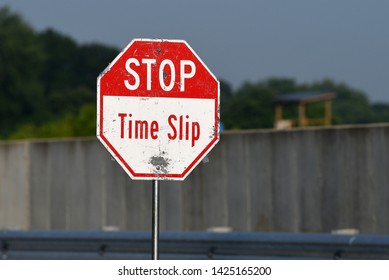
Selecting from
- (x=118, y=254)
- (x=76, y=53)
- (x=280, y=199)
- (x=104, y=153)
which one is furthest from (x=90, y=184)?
(x=76, y=53)

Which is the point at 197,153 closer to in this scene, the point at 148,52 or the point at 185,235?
the point at 148,52

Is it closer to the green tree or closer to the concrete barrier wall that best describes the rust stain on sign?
the concrete barrier wall

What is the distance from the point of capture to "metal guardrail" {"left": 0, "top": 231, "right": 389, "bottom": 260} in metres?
15.3

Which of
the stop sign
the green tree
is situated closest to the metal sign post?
the stop sign

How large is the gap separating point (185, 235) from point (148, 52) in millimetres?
8177

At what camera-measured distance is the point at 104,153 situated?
24.5m

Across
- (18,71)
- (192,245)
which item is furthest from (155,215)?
(18,71)

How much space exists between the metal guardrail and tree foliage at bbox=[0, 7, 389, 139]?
75730mm

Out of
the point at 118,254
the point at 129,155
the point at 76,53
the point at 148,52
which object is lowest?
the point at 118,254

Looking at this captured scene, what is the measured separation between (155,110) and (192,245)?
26.0 ft

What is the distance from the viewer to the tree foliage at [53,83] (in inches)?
4769

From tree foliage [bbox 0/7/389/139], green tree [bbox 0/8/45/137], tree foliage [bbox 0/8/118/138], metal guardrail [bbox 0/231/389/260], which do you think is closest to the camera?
metal guardrail [bbox 0/231/389/260]

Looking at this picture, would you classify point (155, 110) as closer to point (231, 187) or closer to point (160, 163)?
point (160, 163)

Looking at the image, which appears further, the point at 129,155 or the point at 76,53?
the point at 76,53
